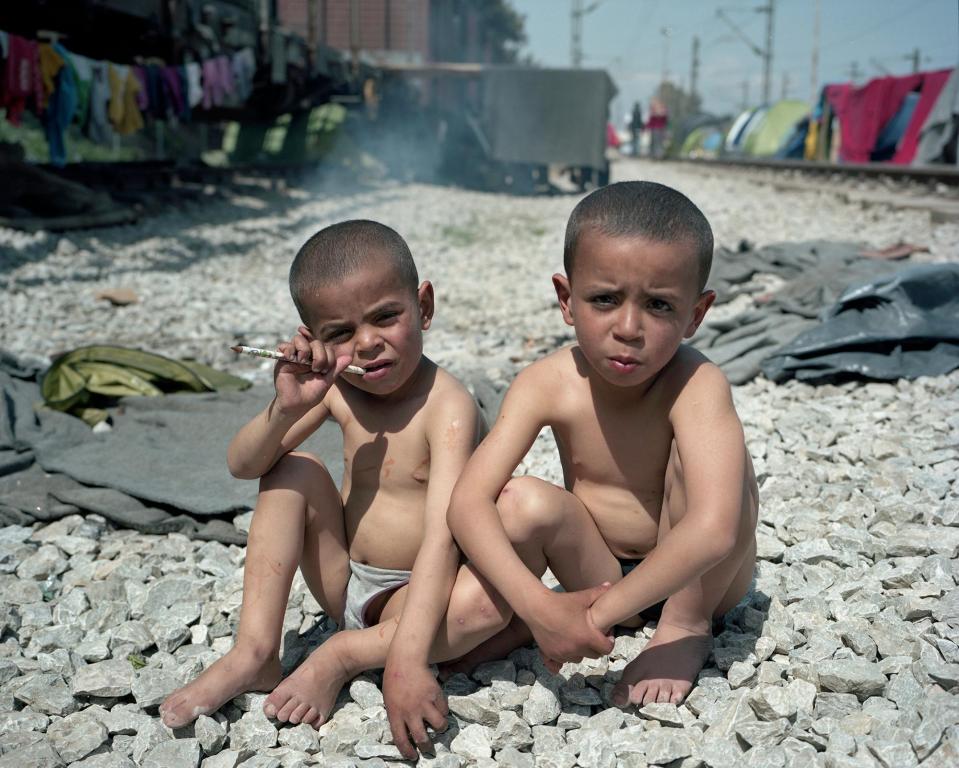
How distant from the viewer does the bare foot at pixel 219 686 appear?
6.05ft

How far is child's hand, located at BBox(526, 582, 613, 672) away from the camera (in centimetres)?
175

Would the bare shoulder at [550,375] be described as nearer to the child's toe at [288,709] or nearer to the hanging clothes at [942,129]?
the child's toe at [288,709]

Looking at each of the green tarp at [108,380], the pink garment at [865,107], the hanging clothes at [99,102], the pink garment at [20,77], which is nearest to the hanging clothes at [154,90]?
the hanging clothes at [99,102]

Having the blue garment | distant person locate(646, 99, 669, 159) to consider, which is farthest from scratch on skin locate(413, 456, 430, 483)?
distant person locate(646, 99, 669, 159)

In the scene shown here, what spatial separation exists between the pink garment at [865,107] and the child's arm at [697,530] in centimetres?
2044

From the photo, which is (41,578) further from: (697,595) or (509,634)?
(697,595)

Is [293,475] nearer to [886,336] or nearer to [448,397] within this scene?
[448,397]

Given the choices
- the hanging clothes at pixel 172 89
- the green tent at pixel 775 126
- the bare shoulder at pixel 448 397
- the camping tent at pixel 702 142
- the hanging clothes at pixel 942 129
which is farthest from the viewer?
the camping tent at pixel 702 142

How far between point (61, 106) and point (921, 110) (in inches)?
662

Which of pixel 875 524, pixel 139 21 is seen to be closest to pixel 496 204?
pixel 139 21

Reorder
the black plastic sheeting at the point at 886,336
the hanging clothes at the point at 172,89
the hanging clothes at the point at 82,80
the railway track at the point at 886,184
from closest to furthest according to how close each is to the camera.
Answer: the black plastic sheeting at the point at 886,336 → the hanging clothes at the point at 82,80 → the railway track at the point at 886,184 → the hanging clothes at the point at 172,89

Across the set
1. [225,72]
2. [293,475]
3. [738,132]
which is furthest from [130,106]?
[738,132]

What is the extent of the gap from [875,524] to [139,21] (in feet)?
37.2

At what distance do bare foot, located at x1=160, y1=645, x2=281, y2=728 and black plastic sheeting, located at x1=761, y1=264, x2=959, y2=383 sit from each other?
3.20m
